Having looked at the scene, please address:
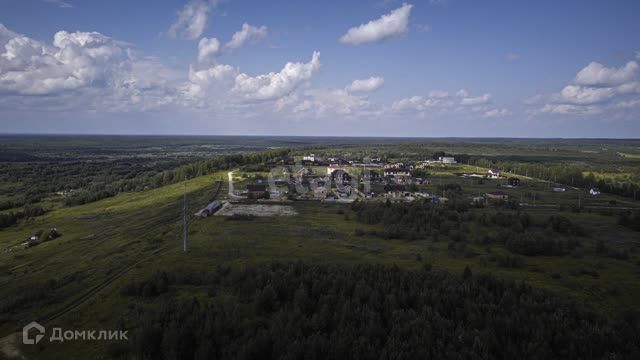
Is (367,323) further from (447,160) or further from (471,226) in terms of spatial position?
(447,160)

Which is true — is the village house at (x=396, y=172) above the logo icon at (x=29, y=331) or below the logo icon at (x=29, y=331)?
below

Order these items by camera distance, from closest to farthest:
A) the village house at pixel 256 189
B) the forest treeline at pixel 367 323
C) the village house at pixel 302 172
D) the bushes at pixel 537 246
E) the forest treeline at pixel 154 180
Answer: the forest treeline at pixel 367 323 → the bushes at pixel 537 246 → the village house at pixel 256 189 → the forest treeline at pixel 154 180 → the village house at pixel 302 172

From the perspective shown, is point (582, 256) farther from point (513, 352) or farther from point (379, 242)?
point (513, 352)

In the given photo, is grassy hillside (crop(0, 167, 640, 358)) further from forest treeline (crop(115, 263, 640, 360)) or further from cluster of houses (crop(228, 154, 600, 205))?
cluster of houses (crop(228, 154, 600, 205))

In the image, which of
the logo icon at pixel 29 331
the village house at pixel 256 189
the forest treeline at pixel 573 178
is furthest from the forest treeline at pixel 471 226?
the forest treeline at pixel 573 178

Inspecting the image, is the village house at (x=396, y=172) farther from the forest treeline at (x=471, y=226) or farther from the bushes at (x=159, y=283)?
the bushes at (x=159, y=283)
